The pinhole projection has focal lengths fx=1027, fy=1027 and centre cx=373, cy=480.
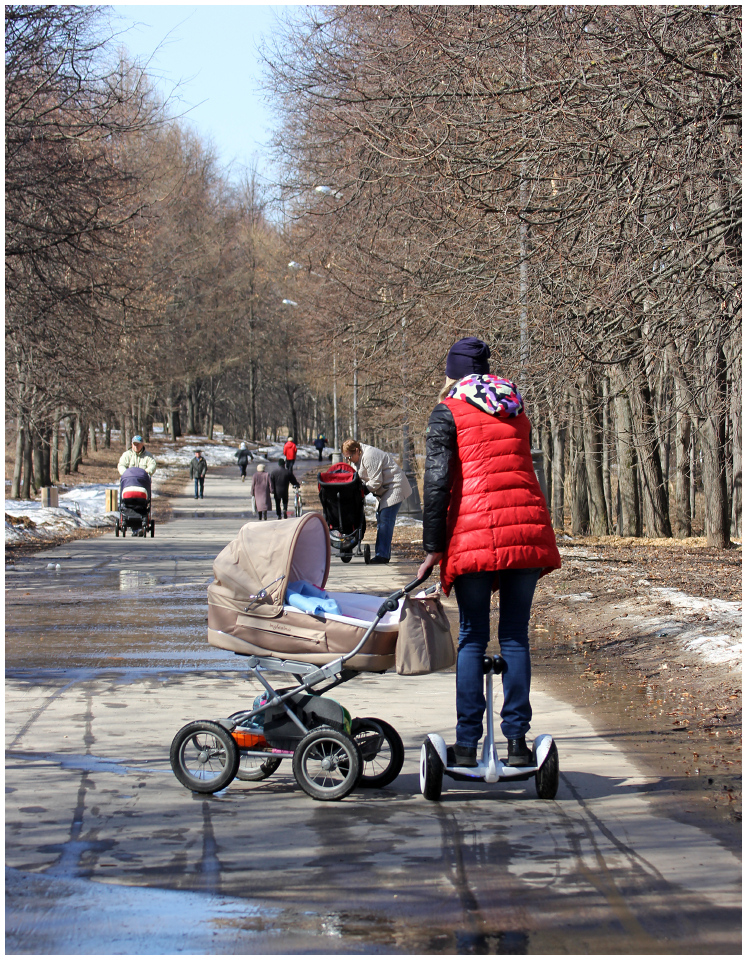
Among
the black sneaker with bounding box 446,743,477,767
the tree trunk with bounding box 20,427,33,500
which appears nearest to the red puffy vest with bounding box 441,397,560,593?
the black sneaker with bounding box 446,743,477,767

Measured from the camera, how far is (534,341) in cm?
1152

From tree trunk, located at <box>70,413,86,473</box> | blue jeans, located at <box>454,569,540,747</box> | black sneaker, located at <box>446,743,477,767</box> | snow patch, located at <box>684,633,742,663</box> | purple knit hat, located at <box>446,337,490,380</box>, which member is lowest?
black sneaker, located at <box>446,743,477,767</box>

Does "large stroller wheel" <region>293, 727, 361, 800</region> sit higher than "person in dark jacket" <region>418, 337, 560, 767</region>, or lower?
lower

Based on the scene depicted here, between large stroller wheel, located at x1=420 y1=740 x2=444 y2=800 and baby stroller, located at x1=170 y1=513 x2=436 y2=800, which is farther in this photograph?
baby stroller, located at x1=170 y1=513 x2=436 y2=800

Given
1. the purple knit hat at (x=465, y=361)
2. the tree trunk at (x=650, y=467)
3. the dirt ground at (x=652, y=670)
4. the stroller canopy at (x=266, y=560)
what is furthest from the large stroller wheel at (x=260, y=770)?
the tree trunk at (x=650, y=467)

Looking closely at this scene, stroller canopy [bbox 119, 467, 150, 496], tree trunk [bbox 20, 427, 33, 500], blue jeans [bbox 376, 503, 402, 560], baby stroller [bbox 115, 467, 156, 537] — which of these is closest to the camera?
blue jeans [bbox 376, 503, 402, 560]

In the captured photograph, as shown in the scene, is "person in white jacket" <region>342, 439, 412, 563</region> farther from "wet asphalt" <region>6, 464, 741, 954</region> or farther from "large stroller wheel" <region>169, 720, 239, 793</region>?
"large stroller wheel" <region>169, 720, 239, 793</region>

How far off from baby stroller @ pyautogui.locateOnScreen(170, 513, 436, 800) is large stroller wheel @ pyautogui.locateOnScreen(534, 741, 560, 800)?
0.71m

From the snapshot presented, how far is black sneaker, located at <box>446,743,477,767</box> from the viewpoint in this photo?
15.7 ft

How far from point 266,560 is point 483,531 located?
120 centimetres

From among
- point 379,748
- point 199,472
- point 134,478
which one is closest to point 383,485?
point 134,478

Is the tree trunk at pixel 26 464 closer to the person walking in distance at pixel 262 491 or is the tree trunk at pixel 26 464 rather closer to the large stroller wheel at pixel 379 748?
the person walking in distance at pixel 262 491

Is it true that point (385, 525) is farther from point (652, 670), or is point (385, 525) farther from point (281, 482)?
point (281, 482)

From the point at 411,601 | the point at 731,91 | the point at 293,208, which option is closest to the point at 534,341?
the point at 731,91
